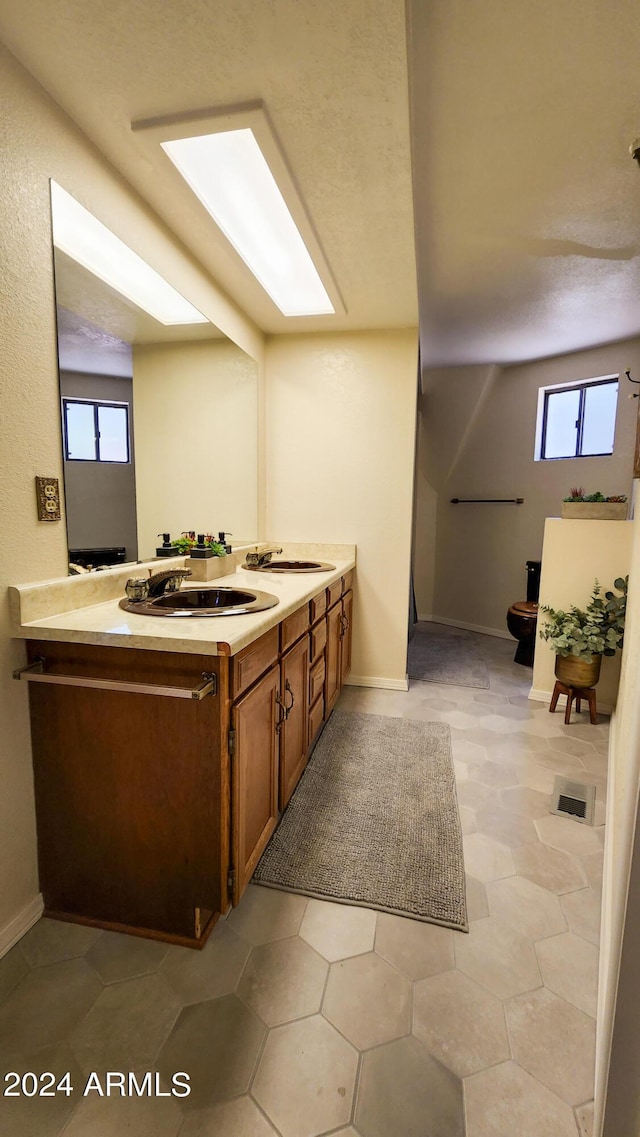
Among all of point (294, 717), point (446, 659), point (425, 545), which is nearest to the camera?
point (294, 717)

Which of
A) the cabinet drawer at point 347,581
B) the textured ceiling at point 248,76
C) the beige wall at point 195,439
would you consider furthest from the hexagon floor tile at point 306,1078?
the textured ceiling at point 248,76

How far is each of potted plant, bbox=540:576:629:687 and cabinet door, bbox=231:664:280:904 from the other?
A: 6.10 ft

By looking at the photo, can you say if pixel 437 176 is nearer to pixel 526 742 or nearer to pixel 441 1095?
pixel 526 742

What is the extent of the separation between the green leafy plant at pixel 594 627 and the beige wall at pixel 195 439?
76.3 inches

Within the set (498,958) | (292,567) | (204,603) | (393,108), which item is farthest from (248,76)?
(498,958)

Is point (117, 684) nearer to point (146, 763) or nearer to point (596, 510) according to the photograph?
point (146, 763)

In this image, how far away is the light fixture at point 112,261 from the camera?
1301 mm

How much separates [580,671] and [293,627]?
73.2 inches

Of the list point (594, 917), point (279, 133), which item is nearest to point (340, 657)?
point (594, 917)

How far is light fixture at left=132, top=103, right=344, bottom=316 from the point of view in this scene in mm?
1322

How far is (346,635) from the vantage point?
2832mm

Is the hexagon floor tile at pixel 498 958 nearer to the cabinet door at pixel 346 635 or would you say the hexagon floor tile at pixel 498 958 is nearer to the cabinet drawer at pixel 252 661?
the cabinet drawer at pixel 252 661

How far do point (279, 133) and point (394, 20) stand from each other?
1.49 ft

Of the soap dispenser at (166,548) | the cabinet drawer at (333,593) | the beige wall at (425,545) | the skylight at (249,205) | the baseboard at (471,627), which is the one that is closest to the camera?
the skylight at (249,205)
